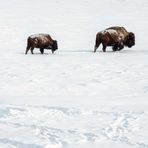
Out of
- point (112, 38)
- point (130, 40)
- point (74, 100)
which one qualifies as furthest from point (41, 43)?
point (74, 100)

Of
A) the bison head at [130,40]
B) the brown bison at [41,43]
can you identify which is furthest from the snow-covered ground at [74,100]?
the bison head at [130,40]

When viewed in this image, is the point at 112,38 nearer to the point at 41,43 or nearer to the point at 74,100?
the point at 41,43

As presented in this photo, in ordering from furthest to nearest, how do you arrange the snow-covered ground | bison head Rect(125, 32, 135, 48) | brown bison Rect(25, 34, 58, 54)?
bison head Rect(125, 32, 135, 48) → brown bison Rect(25, 34, 58, 54) → the snow-covered ground

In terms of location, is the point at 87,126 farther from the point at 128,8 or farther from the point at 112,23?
the point at 128,8

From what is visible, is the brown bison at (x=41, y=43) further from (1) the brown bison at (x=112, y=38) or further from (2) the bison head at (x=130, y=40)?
(2) the bison head at (x=130, y=40)

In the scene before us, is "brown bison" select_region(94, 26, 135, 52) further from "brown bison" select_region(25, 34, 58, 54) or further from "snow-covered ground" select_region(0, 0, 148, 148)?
"snow-covered ground" select_region(0, 0, 148, 148)

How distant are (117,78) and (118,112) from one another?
3.80 m

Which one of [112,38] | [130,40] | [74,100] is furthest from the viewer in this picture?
[130,40]

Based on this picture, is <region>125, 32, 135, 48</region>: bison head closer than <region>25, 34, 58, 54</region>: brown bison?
No

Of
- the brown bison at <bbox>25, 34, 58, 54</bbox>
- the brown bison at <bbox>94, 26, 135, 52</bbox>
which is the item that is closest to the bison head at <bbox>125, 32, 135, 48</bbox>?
the brown bison at <bbox>94, 26, 135, 52</bbox>

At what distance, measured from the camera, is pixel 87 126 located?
6.73 meters

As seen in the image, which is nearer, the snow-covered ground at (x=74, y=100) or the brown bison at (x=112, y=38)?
the snow-covered ground at (x=74, y=100)

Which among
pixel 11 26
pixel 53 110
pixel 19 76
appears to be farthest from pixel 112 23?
pixel 53 110

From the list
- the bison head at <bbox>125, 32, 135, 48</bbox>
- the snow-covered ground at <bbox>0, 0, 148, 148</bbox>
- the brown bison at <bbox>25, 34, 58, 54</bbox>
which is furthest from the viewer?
the bison head at <bbox>125, 32, 135, 48</bbox>
